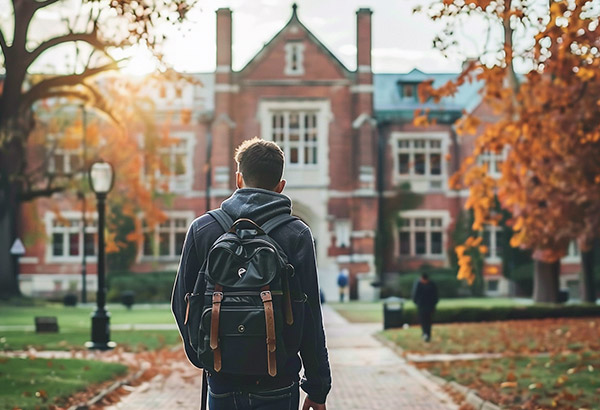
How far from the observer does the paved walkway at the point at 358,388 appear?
390 inches

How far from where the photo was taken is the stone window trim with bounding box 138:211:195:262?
38969 millimetres

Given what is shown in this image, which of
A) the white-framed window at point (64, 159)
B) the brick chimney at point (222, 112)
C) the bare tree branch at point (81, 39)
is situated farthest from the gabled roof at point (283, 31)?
the bare tree branch at point (81, 39)

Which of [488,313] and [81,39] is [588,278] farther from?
[81,39]

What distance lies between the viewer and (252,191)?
3.76 metres

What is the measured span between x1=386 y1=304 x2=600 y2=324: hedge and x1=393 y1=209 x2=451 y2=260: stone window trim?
581 inches

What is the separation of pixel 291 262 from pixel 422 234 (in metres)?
36.6

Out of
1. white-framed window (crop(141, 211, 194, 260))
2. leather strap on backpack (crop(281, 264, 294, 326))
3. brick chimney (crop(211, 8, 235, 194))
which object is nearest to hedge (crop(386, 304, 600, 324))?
brick chimney (crop(211, 8, 235, 194))

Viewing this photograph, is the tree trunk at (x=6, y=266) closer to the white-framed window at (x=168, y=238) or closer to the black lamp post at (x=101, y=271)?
the white-framed window at (x=168, y=238)

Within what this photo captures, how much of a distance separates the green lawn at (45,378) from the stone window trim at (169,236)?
26.1m

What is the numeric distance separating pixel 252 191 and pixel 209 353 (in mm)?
690

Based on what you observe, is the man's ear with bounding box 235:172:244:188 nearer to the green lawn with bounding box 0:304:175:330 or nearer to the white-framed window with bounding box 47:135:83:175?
the green lawn with bounding box 0:304:175:330

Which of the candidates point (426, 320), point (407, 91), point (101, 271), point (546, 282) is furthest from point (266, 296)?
point (407, 91)

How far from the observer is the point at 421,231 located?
130ft

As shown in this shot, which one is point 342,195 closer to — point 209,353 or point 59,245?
point 59,245
